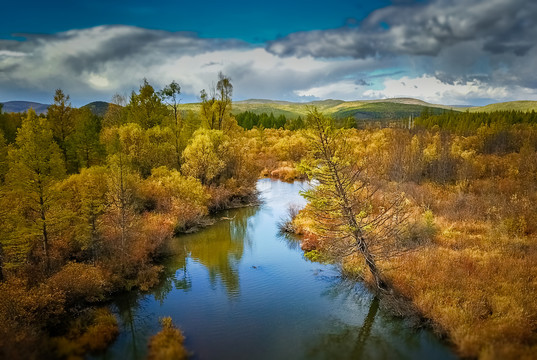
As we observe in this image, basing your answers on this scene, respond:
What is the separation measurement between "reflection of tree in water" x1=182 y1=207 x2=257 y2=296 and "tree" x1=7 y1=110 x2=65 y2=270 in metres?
9.71

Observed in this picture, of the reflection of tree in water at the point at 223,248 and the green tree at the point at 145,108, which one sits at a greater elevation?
the green tree at the point at 145,108

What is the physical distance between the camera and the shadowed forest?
47.5ft

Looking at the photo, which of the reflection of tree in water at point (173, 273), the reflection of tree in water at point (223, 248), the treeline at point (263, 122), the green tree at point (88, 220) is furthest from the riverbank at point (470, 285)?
the treeline at point (263, 122)

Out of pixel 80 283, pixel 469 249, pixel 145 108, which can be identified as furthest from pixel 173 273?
pixel 145 108

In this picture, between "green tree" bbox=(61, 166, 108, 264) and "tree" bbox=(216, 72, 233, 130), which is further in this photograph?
"tree" bbox=(216, 72, 233, 130)

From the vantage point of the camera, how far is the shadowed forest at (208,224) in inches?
570

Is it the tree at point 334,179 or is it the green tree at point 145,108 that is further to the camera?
the green tree at point 145,108

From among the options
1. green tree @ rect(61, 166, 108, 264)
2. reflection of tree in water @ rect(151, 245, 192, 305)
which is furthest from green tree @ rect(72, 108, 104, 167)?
reflection of tree in water @ rect(151, 245, 192, 305)

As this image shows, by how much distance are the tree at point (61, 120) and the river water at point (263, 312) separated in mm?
17654

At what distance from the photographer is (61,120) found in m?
32.8

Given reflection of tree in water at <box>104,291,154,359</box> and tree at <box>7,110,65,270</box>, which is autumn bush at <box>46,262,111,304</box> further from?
tree at <box>7,110,65,270</box>

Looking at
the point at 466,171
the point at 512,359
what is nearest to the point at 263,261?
the point at 512,359

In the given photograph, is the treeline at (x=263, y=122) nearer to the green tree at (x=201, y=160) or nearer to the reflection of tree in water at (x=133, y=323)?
the green tree at (x=201, y=160)

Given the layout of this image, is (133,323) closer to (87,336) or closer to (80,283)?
(87,336)
